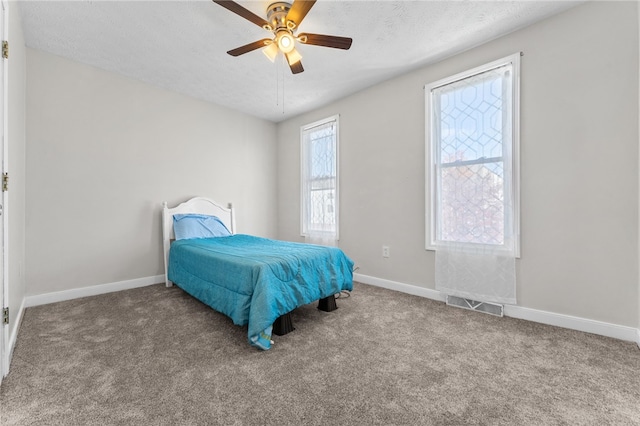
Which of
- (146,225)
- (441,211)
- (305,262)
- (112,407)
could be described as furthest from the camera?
(146,225)

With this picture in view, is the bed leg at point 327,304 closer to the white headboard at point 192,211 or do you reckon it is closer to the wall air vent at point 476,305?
the wall air vent at point 476,305

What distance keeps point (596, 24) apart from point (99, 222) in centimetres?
479

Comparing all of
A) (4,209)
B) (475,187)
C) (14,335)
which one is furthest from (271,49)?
(14,335)

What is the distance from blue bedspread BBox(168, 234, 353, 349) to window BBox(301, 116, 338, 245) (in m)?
1.37

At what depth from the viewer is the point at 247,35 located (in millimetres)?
2371

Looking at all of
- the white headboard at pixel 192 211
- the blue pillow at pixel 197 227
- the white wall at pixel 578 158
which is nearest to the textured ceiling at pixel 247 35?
the white wall at pixel 578 158

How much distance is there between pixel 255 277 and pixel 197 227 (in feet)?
6.10

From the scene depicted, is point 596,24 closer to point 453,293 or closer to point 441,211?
point 441,211

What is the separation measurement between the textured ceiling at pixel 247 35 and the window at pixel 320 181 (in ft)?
2.57

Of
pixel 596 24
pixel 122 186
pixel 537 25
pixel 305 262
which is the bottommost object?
pixel 305 262

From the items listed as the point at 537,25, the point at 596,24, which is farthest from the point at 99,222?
the point at 596,24

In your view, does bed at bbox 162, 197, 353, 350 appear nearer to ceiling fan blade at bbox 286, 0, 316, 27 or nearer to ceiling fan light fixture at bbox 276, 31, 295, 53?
ceiling fan light fixture at bbox 276, 31, 295, 53

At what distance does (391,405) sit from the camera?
4.23 feet

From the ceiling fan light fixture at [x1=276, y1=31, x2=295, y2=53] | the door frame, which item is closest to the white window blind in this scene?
the ceiling fan light fixture at [x1=276, y1=31, x2=295, y2=53]
